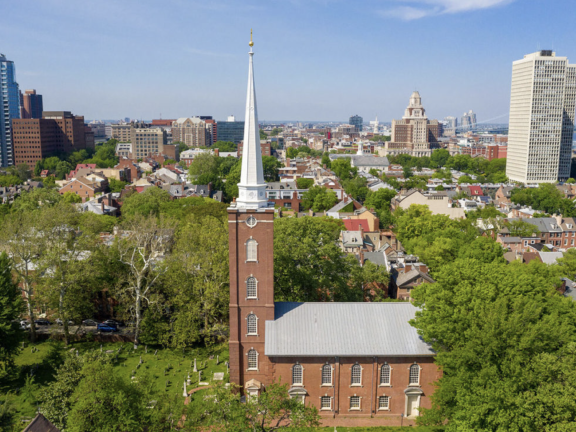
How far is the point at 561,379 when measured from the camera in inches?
1220

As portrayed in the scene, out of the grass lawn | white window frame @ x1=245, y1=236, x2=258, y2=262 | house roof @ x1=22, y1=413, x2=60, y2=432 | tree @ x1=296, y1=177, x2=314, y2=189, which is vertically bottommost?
the grass lawn

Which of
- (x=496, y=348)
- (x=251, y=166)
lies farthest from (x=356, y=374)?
(x=251, y=166)

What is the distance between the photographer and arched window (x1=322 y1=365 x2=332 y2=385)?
38188 mm

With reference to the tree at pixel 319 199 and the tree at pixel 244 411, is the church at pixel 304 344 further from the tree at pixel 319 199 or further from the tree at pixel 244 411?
the tree at pixel 319 199

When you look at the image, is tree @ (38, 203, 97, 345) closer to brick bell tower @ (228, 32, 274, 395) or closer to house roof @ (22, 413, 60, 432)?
brick bell tower @ (228, 32, 274, 395)

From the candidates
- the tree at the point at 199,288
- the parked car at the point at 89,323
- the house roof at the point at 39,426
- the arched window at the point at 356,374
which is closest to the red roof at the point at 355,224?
the tree at the point at 199,288

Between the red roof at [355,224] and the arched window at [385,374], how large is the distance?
5358 centimetres

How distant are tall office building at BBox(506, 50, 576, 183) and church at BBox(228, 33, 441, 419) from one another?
171585 mm

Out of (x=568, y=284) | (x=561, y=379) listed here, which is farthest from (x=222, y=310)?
(x=568, y=284)

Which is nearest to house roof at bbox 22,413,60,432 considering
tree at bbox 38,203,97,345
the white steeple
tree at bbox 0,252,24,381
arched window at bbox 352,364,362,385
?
tree at bbox 0,252,24,381

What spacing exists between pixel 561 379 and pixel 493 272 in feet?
31.7

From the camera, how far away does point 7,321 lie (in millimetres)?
43969

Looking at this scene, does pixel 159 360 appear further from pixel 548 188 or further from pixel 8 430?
pixel 548 188

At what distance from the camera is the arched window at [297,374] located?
38281 millimetres
